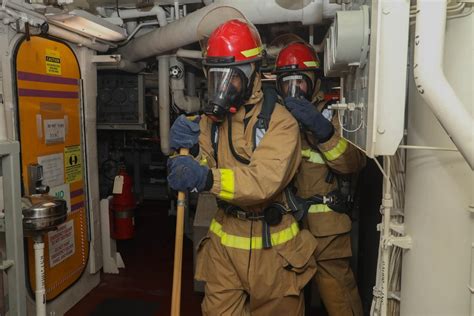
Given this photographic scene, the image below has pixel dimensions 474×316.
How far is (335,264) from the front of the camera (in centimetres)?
279

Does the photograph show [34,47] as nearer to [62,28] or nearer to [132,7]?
[62,28]

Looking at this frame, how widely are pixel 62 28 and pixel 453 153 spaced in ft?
9.25

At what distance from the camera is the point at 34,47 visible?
9.41 feet

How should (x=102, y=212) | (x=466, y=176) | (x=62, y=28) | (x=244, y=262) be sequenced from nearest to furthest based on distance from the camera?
(x=466, y=176)
(x=244, y=262)
(x=62, y=28)
(x=102, y=212)

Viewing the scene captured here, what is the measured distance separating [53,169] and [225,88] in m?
1.81

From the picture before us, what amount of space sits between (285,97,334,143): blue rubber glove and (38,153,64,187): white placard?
1.88 meters

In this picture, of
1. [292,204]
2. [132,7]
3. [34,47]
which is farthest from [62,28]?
[292,204]

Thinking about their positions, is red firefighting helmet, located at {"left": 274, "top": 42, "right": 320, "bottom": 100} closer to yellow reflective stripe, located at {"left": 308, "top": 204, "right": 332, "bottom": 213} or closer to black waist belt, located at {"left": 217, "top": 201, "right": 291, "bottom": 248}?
yellow reflective stripe, located at {"left": 308, "top": 204, "right": 332, "bottom": 213}

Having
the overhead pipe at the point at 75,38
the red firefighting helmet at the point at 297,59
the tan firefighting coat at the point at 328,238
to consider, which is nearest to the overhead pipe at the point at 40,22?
the overhead pipe at the point at 75,38

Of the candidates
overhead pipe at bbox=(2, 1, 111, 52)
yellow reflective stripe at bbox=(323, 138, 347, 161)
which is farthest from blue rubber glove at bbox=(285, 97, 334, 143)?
overhead pipe at bbox=(2, 1, 111, 52)

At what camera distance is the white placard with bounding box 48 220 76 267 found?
3137 millimetres

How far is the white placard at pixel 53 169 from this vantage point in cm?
302

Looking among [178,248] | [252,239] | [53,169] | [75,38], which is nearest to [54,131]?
[53,169]

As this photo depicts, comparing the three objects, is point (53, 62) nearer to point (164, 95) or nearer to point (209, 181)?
point (164, 95)
